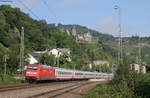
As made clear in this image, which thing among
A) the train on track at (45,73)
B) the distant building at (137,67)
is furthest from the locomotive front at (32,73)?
the distant building at (137,67)

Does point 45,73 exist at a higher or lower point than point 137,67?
lower

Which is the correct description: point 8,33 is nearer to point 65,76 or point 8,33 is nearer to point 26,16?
point 26,16

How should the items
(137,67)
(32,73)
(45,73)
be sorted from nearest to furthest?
(137,67)
(32,73)
(45,73)

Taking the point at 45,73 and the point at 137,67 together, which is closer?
the point at 137,67

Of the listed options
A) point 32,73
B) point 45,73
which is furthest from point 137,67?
point 45,73

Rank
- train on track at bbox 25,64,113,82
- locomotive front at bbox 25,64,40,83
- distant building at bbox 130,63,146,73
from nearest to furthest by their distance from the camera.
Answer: distant building at bbox 130,63,146,73
locomotive front at bbox 25,64,40,83
train on track at bbox 25,64,113,82

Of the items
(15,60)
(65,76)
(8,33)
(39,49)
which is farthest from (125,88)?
(39,49)

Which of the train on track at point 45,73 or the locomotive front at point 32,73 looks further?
the train on track at point 45,73

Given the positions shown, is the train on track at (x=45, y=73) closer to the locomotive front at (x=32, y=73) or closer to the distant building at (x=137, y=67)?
the locomotive front at (x=32, y=73)

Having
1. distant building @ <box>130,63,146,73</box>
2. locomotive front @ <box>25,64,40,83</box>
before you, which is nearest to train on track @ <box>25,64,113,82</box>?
locomotive front @ <box>25,64,40,83</box>

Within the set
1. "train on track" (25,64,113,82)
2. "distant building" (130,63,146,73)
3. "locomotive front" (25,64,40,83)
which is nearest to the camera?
"distant building" (130,63,146,73)

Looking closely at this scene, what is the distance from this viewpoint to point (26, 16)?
13912 cm

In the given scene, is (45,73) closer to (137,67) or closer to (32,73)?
(32,73)

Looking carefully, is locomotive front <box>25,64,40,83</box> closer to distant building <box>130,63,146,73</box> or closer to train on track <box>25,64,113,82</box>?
train on track <box>25,64,113,82</box>
